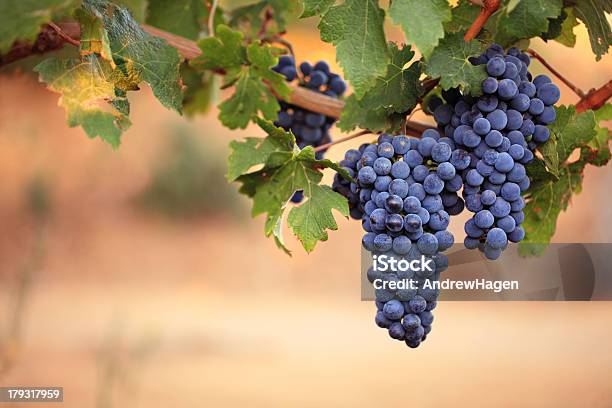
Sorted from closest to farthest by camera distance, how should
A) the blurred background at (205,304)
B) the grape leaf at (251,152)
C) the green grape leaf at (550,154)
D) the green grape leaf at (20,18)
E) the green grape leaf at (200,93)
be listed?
the green grape leaf at (20,18), the green grape leaf at (550,154), the grape leaf at (251,152), the green grape leaf at (200,93), the blurred background at (205,304)

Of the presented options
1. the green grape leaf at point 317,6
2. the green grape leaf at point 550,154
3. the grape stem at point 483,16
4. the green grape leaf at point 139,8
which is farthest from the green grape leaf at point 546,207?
the green grape leaf at point 139,8

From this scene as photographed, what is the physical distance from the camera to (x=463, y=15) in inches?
28.0

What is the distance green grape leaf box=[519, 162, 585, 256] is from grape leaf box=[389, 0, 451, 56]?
10.1 inches

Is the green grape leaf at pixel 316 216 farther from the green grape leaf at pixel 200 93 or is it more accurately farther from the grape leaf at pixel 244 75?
the green grape leaf at pixel 200 93

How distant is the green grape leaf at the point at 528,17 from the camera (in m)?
0.60

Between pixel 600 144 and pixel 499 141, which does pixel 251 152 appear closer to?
pixel 499 141

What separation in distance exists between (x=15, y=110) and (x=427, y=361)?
2.40 metres

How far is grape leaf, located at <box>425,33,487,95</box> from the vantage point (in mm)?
603

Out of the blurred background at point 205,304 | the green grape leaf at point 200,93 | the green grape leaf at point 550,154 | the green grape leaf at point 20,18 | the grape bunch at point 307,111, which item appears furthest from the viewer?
the blurred background at point 205,304

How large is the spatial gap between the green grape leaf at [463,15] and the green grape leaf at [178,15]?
411mm

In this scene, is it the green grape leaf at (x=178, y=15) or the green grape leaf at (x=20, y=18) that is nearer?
the green grape leaf at (x=20, y=18)

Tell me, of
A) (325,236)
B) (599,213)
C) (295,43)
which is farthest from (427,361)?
(325,236)

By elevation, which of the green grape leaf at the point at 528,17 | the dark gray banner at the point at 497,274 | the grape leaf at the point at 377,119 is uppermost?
the green grape leaf at the point at 528,17

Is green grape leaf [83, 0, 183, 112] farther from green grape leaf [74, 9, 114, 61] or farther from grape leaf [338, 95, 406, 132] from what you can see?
grape leaf [338, 95, 406, 132]
